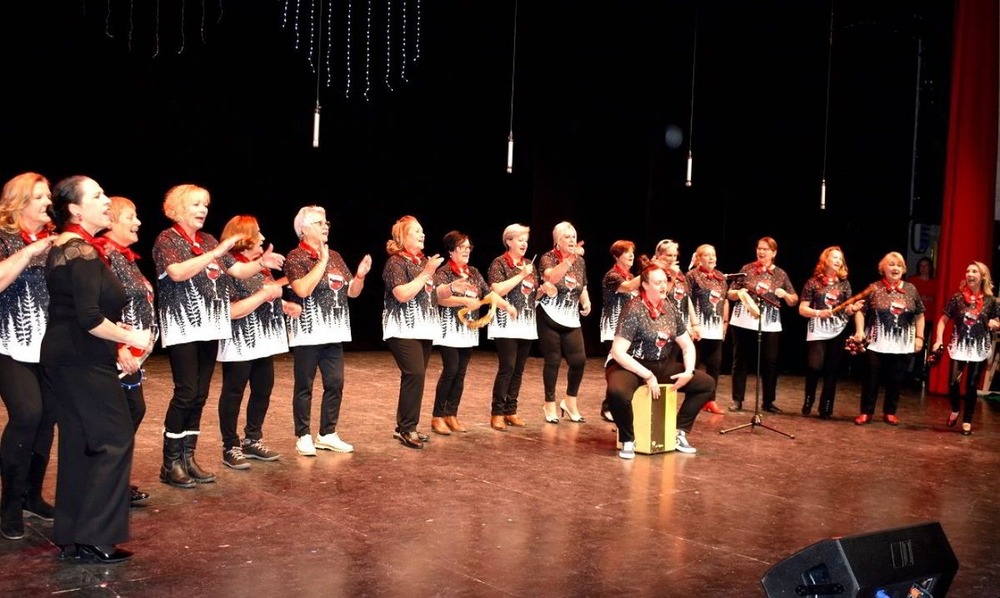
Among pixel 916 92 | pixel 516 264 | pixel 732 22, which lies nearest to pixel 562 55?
pixel 732 22

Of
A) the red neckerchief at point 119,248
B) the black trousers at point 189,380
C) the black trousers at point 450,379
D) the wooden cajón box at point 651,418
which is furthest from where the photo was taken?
the black trousers at point 450,379

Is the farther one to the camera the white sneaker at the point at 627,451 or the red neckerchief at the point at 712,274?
the red neckerchief at the point at 712,274

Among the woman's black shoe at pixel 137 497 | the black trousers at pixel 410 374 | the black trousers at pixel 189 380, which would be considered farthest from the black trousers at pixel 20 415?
the black trousers at pixel 410 374

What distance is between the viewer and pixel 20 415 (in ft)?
13.8

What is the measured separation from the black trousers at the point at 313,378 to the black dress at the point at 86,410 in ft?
6.91

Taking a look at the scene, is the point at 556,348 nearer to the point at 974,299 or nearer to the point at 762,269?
the point at 762,269

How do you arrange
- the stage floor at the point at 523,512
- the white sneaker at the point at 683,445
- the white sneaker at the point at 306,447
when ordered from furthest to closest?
the white sneaker at the point at 683,445
the white sneaker at the point at 306,447
the stage floor at the point at 523,512

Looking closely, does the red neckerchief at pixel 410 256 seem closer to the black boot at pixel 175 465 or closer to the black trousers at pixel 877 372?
the black boot at pixel 175 465

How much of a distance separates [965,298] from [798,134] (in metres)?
4.33

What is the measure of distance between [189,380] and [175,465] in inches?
19.0

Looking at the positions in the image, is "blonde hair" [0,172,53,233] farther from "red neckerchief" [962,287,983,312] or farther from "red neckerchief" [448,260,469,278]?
"red neckerchief" [962,287,983,312]

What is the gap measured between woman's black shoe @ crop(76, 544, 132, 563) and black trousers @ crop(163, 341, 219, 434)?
3.92ft

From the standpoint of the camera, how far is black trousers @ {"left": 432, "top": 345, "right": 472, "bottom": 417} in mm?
6930

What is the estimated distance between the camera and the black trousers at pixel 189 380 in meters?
5.17
